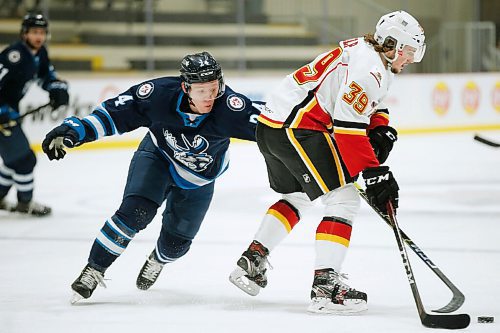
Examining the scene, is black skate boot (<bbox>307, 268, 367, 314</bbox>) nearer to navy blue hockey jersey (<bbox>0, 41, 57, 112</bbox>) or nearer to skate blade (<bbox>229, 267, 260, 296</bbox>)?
skate blade (<bbox>229, 267, 260, 296</bbox>)

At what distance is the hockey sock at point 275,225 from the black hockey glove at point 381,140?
0.37 meters

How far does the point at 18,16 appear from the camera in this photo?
920 centimetres

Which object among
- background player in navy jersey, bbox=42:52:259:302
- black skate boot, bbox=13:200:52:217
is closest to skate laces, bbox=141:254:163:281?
background player in navy jersey, bbox=42:52:259:302

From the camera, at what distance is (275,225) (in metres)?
3.05

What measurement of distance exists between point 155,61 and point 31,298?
6.85 m

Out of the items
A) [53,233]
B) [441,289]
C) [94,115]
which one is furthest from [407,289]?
[53,233]

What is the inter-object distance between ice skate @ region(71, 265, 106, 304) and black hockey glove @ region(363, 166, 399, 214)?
996 millimetres

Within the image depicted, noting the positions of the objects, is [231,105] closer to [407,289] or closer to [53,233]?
[407,289]

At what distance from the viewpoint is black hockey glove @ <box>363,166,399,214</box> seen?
8.87ft

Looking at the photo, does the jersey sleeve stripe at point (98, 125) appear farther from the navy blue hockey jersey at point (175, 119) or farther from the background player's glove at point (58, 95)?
the background player's glove at point (58, 95)

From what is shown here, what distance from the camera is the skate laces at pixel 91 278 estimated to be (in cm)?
300

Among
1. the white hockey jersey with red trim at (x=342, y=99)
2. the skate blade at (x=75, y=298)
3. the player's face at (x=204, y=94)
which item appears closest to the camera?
the white hockey jersey with red trim at (x=342, y=99)

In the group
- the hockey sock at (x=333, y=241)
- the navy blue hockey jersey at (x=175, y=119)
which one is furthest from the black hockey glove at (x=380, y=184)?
the navy blue hockey jersey at (x=175, y=119)

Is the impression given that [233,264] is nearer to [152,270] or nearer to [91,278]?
[152,270]
